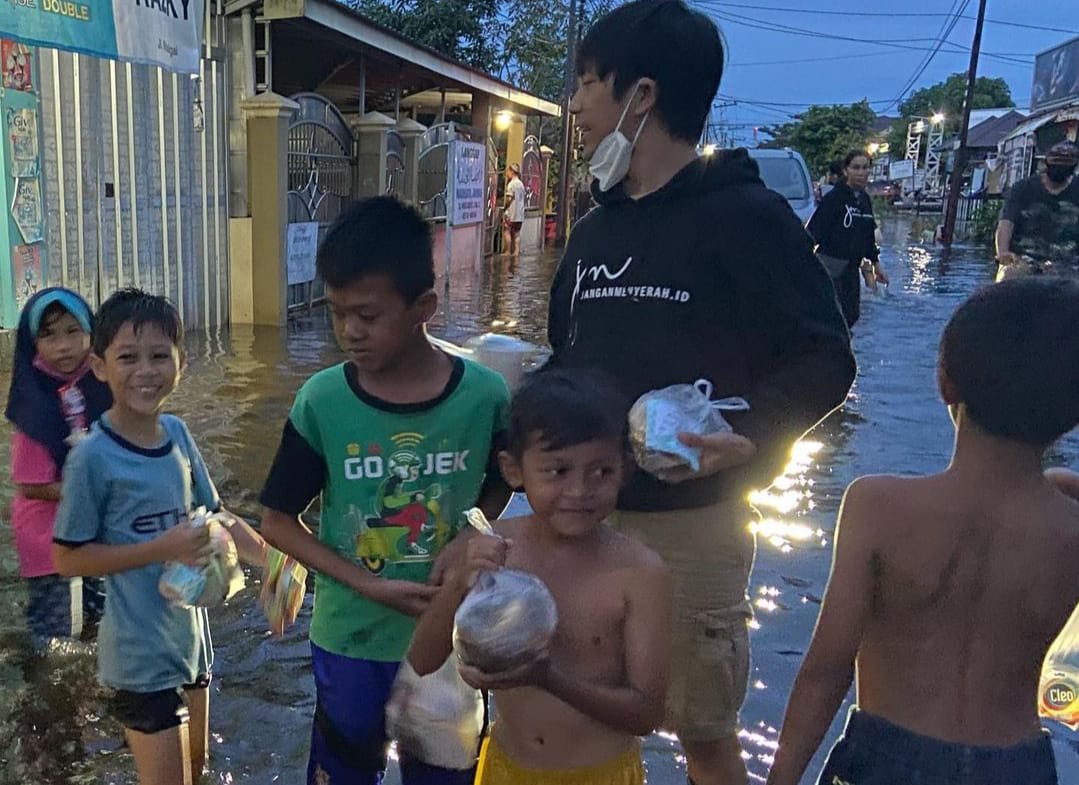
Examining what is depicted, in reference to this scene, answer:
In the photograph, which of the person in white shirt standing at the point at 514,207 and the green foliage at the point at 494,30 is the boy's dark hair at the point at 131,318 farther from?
the green foliage at the point at 494,30

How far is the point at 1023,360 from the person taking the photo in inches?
64.5

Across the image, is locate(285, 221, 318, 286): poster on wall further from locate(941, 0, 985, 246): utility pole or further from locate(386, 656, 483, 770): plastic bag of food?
locate(941, 0, 985, 246): utility pole

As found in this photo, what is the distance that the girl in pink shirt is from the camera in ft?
9.25

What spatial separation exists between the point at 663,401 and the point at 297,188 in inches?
381

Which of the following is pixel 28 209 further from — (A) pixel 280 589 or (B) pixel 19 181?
(A) pixel 280 589

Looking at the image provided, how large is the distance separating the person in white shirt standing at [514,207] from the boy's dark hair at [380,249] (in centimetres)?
1779

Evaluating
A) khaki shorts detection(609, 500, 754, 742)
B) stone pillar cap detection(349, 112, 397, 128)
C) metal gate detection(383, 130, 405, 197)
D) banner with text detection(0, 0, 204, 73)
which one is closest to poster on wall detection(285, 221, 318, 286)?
stone pillar cap detection(349, 112, 397, 128)

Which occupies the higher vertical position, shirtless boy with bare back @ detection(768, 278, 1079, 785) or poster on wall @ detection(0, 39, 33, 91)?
poster on wall @ detection(0, 39, 33, 91)

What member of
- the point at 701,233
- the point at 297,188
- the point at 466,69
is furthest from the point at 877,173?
the point at 701,233

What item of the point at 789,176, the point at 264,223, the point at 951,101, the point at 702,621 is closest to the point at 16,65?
the point at 264,223

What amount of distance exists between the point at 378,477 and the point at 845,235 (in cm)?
638

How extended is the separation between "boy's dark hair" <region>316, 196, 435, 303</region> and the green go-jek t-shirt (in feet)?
0.74

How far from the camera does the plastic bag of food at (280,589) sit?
2.42 meters

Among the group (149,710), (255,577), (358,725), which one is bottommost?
(255,577)
